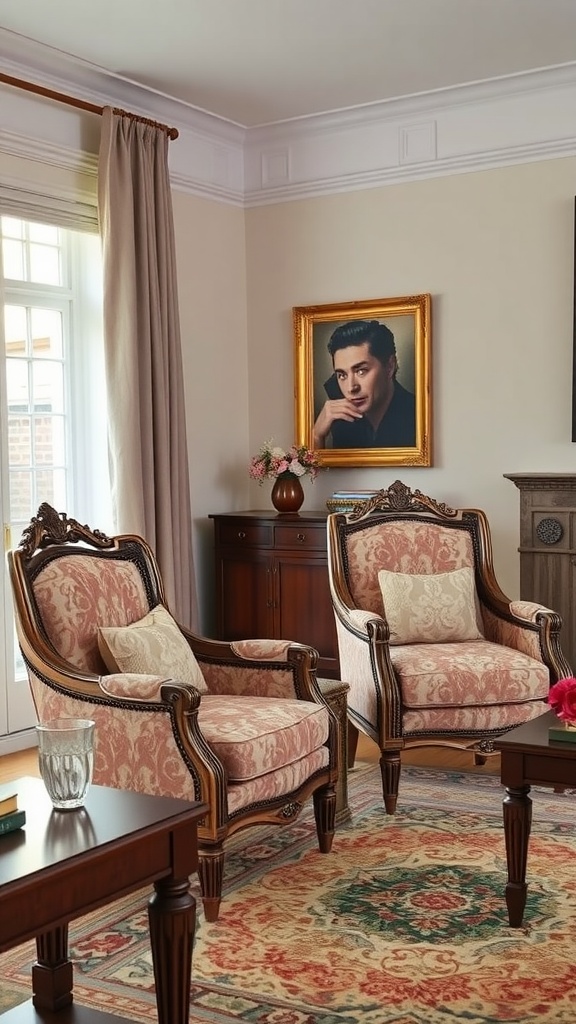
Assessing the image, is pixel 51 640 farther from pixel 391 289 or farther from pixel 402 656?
pixel 391 289

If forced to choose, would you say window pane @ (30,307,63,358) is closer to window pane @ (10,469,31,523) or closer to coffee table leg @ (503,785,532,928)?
window pane @ (10,469,31,523)

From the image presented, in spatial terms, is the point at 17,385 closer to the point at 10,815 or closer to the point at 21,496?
the point at 21,496

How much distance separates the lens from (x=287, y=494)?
6.05 m

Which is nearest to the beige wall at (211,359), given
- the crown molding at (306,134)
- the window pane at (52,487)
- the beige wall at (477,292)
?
the crown molding at (306,134)

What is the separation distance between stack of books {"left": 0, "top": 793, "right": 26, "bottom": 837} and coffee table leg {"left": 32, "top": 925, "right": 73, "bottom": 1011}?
1.22ft

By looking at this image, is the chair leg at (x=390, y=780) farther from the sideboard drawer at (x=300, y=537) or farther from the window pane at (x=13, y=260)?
the window pane at (x=13, y=260)

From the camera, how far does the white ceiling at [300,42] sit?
4629mm

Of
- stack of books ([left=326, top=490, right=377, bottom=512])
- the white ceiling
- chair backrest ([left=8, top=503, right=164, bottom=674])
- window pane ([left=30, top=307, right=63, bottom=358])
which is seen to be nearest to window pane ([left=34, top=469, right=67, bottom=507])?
window pane ([left=30, top=307, right=63, bottom=358])

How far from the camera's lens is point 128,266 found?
17.8ft

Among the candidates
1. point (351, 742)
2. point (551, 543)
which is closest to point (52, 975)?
point (351, 742)

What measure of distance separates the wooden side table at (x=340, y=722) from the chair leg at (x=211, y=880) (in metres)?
0.85

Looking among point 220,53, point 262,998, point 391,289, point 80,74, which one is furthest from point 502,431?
point 262,998

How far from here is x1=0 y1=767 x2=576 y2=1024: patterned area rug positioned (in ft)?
8.76

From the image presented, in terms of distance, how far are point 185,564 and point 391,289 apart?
6.07 ft
